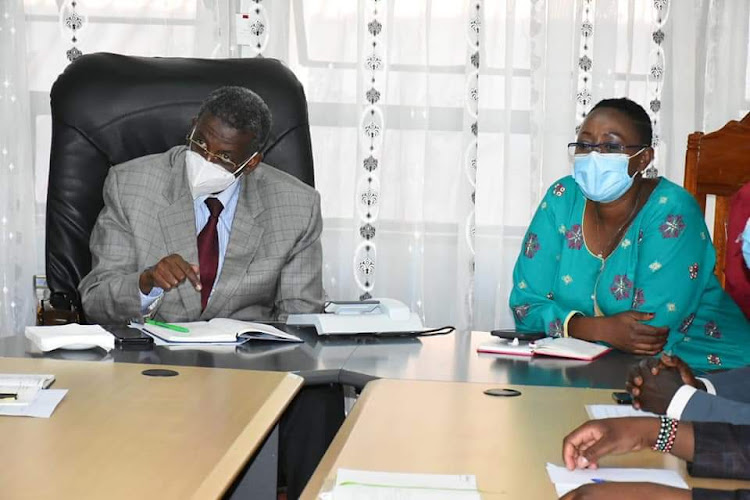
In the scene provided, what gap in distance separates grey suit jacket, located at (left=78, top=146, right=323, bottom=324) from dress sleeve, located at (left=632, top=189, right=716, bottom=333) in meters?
0.81

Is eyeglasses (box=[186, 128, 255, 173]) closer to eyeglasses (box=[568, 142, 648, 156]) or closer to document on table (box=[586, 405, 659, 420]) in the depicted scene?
eyeglasses (box=[568, 142, 648, 156])

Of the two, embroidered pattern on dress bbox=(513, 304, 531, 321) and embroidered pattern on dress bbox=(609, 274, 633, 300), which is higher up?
embroidered pattern on dress bbox=(609, 274, 633, 300)

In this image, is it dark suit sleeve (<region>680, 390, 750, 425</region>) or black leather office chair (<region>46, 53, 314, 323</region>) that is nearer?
dark suit sleeve (<region>680, 390, 750, 425</region>)

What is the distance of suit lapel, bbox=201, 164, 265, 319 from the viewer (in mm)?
2395

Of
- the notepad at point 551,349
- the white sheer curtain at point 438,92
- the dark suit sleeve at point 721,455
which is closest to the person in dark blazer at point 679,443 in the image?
the dark suit sleeve at point 721,455

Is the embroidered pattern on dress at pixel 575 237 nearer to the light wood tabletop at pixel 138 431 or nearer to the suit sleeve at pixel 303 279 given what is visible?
the suit sleeve at pixel 303 279

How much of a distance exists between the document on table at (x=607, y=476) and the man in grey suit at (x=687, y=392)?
194 millimetres

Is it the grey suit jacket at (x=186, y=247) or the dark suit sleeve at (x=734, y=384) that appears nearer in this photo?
the dark suit sleeve at (x=734, y=384)

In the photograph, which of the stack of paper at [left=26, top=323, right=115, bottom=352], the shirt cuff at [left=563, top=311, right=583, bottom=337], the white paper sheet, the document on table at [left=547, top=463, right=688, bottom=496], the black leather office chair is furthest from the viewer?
the black leather office chair

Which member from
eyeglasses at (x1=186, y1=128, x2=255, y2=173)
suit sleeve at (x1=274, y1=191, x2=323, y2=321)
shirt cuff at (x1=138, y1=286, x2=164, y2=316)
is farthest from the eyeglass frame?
shirt cuff at (x1=138, y1=286, x2=164, y2=316)

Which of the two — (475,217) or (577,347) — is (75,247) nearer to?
(577,347)

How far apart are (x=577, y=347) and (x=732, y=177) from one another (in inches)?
36.6

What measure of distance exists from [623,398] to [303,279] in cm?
107

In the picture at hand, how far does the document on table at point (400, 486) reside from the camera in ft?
3.75
